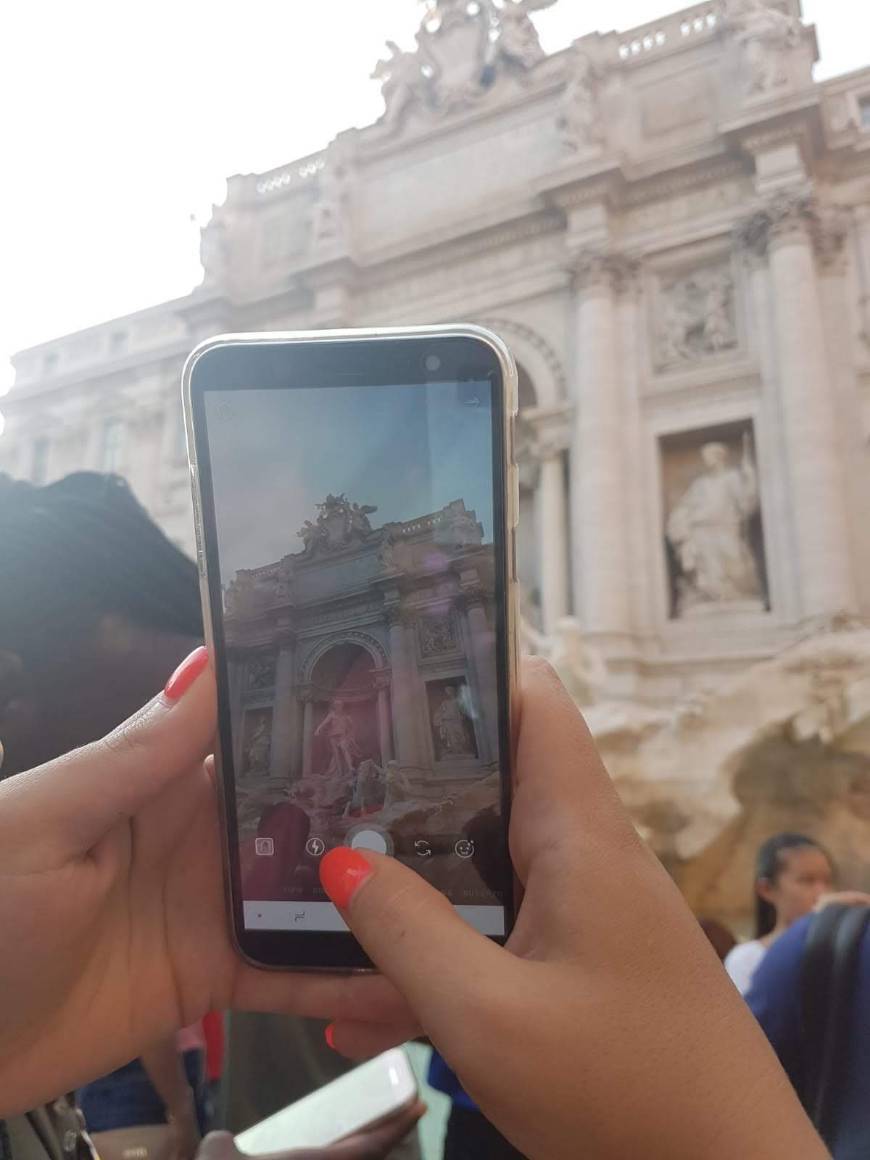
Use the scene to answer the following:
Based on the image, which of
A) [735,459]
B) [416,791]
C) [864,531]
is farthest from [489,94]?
[416,791]

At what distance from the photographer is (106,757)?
407 millimetres

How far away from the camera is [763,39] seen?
2.17 m

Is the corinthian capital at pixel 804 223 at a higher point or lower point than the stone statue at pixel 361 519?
higher

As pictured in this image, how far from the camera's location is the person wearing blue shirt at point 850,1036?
33.7 inches

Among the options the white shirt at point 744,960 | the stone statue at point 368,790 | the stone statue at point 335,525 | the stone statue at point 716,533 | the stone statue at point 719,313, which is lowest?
the white shirt at point 744,960

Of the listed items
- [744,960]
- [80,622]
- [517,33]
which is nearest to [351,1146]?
[80,622]

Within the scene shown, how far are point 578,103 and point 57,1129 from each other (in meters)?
2.82

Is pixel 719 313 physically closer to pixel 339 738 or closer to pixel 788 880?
pixel 788 880

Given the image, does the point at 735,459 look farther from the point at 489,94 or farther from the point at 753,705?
the point at 489,94

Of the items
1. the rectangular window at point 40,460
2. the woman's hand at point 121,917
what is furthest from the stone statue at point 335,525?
the rectangular window at point 40,460

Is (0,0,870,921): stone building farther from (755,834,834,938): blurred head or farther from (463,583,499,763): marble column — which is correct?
(463,583,499,763): marble column

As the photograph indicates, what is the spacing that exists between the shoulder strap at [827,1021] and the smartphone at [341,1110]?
1.65 ft

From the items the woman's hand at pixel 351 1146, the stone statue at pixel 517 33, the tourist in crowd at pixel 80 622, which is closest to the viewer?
the woman's hand at pixel 351 1146

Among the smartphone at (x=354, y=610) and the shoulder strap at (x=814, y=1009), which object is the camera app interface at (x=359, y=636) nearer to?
the smartphone at (x=354, y=610)
